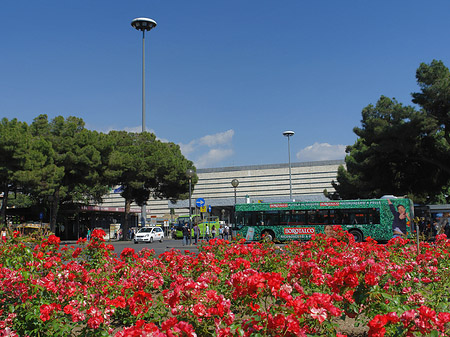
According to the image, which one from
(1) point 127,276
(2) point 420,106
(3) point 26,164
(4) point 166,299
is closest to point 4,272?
(1) point 127,276

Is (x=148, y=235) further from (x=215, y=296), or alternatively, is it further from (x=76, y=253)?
(x=215, y=296)

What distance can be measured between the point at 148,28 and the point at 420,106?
3309 cm

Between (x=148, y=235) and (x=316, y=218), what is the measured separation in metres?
15.6

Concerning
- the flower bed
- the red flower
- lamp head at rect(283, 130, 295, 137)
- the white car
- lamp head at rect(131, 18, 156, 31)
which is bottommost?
the white car

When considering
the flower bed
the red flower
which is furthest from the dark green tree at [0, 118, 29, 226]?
the red flower

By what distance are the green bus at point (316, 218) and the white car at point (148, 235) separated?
11.1m

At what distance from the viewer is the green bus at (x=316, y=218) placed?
25.2m

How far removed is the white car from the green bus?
11.1m

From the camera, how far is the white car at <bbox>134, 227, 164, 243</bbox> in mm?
35438

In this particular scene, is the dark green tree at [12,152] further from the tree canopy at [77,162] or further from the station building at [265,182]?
the station building at [265,182]

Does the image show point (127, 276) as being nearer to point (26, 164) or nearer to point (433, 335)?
point (433, 335)

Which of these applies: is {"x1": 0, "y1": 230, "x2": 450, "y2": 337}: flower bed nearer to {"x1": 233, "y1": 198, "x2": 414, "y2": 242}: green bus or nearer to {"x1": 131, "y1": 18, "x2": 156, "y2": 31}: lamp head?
{"x1": 233, "y1": 198, "x2": 414, "y2": 242}: green bus

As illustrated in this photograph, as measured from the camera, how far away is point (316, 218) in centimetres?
2600

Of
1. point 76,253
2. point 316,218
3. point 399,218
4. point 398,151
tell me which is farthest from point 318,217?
point 76,253
